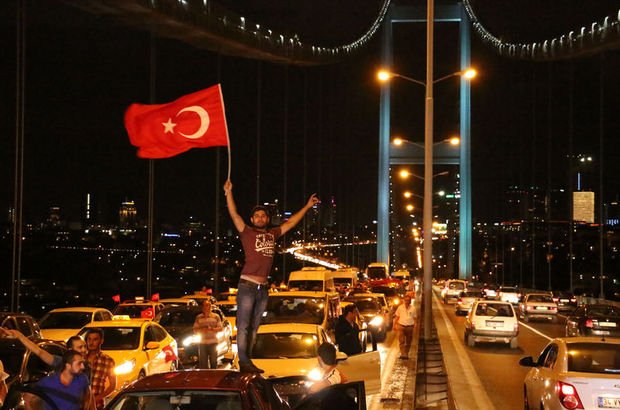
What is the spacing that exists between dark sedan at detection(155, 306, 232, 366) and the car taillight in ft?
30.3

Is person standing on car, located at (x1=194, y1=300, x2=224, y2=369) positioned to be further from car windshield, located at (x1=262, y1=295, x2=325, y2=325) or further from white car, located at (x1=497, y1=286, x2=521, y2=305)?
white car, located at (x1=497, y1=286, x2=521, y2=305)

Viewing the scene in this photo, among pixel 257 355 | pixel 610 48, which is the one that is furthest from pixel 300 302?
pixel 610 48

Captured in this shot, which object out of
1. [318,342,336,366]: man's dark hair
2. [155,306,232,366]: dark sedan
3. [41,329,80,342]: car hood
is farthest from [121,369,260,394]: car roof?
[41,329,80,342]: car hood

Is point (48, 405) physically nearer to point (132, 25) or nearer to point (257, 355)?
point (257, 355)

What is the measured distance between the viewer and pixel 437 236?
109m

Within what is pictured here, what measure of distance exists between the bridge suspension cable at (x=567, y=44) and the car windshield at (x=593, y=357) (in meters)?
45.7

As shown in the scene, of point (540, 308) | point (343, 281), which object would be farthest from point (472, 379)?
point (343, 281)

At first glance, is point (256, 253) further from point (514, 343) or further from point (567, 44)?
point (567, 44)

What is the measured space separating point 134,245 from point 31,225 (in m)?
12.9

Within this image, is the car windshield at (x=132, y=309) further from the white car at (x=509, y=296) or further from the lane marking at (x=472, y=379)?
the white car at (x=509, y=296)

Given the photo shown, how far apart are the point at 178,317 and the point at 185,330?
71cm

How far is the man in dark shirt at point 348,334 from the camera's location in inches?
488

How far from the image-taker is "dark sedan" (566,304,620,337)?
881 inches

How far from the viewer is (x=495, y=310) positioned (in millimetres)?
24406
